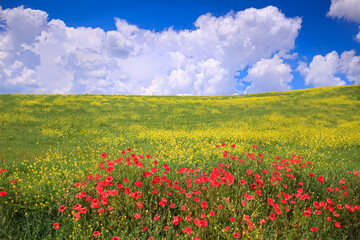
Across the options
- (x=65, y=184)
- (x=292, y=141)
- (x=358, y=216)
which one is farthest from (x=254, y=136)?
(x=65, y=184)

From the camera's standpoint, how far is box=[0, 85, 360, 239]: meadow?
358 centimetres

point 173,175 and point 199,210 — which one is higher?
point 173,175

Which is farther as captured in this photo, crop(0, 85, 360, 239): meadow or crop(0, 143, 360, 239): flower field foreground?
crop(0, 85, 360, 239): meadow

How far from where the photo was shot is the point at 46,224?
12.4ft

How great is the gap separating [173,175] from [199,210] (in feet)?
5.01

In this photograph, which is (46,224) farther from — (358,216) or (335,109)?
(335,109)

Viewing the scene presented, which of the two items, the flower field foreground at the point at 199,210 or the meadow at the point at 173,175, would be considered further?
the meadow at the point at 173,175

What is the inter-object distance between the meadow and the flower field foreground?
0.03 meters

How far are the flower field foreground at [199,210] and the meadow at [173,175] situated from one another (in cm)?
3

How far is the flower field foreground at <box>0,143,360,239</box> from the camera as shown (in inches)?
132

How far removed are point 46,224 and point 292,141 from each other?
1195cm

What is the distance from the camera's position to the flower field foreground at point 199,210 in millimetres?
3361

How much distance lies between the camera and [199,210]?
12.8 feet

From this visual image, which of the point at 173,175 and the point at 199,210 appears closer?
the point at 199,210
